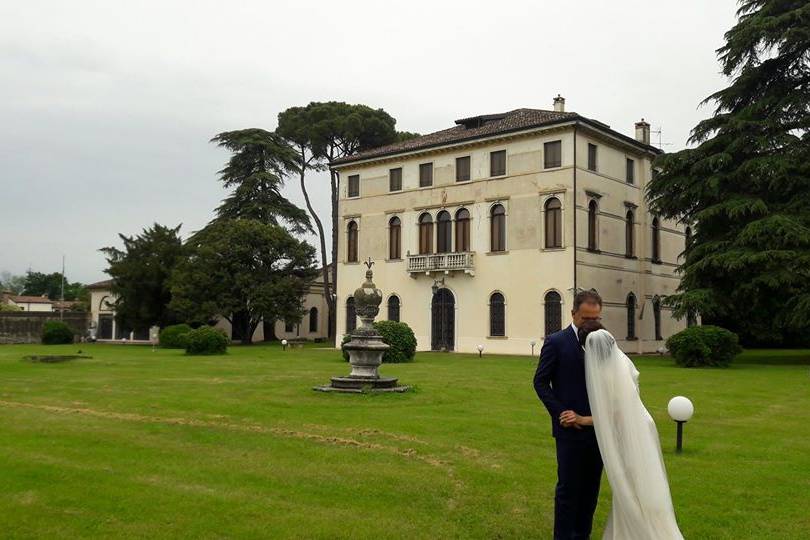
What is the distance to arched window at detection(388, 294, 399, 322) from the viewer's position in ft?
137

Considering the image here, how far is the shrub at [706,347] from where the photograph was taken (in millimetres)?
26250

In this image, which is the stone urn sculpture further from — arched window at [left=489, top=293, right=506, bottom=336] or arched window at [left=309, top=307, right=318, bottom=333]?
arched window at [left=309, top=307, right=318, bottom=333]

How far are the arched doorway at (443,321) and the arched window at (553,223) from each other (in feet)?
20.4

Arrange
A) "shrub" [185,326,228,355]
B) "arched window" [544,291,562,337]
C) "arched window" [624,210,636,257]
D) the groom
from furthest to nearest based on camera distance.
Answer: "arched window" [624,210,636,257] < "arched window" [544,291,562,337] < "shrub" [185,326,228,355] < the groom

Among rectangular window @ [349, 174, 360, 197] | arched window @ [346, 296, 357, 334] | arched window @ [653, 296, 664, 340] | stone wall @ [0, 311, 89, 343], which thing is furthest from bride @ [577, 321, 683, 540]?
stone wall @ [0, 311, 89, 343]

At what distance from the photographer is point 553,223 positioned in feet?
118

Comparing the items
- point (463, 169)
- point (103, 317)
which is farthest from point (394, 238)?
point (103, 317)

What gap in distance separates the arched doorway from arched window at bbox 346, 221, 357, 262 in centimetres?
641

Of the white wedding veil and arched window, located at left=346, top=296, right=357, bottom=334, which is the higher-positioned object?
arched window, located at left=346, top=296, right=357, bottom=334

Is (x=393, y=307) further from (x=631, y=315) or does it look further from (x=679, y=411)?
(x=679, y=411)

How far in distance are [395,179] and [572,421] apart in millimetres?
37332

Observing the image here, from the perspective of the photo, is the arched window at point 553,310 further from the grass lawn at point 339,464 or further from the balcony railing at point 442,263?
the grass lawn at point 339,464

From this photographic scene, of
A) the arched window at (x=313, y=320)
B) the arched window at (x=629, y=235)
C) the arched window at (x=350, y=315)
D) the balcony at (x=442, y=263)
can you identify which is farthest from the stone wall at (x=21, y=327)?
the arched window at (x=629, y=235)

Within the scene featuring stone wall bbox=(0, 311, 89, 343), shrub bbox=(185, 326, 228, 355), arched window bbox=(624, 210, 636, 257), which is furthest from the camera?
stone wall bbox=(0, 311, 89, 343)
